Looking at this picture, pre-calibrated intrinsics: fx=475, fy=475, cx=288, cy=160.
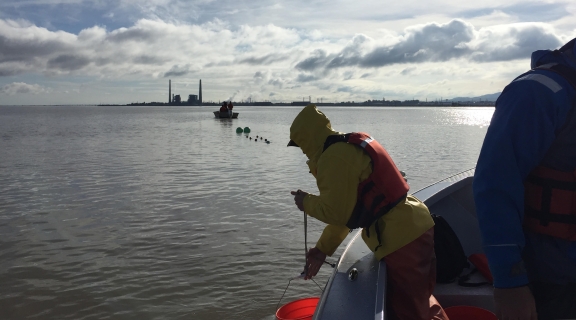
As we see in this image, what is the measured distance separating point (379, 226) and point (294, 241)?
17.2 feet

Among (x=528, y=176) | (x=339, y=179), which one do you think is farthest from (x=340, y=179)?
(x=528, y=176)

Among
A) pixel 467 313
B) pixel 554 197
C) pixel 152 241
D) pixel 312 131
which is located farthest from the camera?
pixel 152 241

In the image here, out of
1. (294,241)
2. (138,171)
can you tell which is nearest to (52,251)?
(294,241)

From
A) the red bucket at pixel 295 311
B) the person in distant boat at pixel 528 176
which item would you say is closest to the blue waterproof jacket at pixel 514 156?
the person in distant boat at pixel 528 176

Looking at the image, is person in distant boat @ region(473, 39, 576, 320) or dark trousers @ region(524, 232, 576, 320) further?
dark trousers @ region(524, 232, 576, 320)

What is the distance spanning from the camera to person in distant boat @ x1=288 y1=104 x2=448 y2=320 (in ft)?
9.58

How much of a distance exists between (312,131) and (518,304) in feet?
5.89

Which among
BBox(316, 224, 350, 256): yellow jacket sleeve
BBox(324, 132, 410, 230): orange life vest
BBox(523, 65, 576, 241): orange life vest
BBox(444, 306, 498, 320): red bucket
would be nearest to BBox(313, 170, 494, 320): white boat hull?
BBox(316, 224, 350, 256): yellow jacket sleeve

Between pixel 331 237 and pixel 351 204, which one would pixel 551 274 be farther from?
pixel 331 237

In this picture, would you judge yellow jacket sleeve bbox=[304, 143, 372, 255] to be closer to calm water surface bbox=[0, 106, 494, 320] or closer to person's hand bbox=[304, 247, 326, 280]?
person's hand bbox=[304, 247, 326, 280]

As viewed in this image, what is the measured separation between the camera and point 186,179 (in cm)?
1391

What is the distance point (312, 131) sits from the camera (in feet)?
10.8

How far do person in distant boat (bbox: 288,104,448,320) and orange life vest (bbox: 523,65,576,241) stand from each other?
3.34 ft

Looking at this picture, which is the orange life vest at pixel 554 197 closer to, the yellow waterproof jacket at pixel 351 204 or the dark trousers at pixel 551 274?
the dark trousers at pixel 551 274
